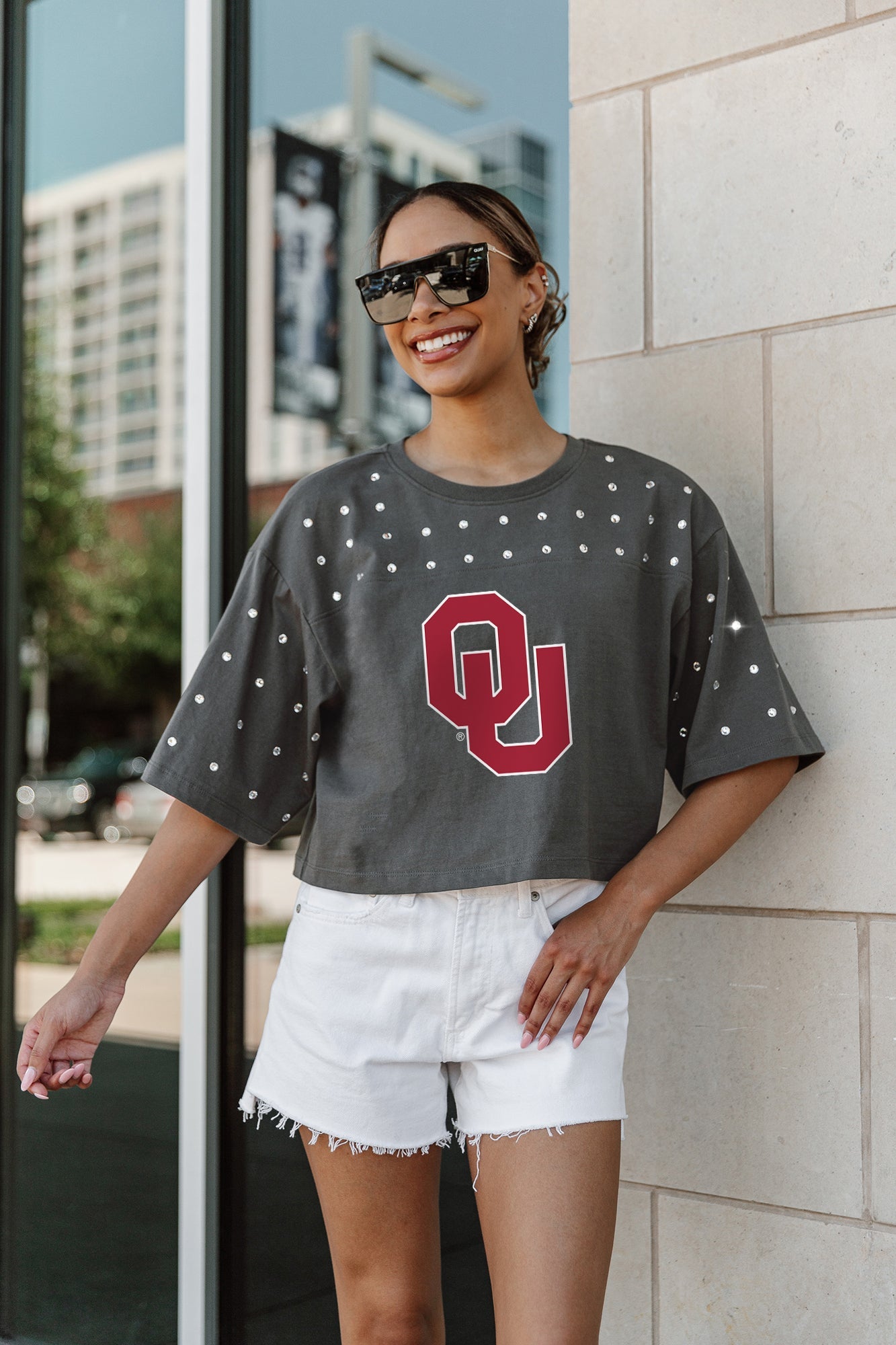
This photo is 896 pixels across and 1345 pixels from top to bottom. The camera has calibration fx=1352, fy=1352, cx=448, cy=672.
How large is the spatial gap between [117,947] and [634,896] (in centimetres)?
70

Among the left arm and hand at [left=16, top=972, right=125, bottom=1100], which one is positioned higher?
the left arm

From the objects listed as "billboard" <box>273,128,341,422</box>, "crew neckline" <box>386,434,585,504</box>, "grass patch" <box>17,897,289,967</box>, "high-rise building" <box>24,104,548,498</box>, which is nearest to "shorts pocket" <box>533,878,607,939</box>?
"crew neckline" <box>386,434,585,504</box>

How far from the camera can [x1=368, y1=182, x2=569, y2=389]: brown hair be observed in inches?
75.0

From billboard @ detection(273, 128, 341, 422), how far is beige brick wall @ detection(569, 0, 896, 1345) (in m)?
2.99

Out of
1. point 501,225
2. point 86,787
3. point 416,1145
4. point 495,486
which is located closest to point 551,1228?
point 416,1145

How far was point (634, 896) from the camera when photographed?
1.79 metres

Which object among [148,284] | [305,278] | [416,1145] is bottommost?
[416,1145]

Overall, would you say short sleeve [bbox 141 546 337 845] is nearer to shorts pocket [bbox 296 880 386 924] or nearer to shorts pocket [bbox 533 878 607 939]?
shorts pocket [bbox 296 880 386 924]

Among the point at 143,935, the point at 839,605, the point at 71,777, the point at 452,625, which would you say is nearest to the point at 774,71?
the point at 839,605

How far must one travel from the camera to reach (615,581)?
1832 mm

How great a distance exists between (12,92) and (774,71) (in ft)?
7.53

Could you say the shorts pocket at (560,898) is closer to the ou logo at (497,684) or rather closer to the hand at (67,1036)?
the ou logo at (497,684)

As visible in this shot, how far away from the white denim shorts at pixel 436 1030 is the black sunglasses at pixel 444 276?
2.63 feet

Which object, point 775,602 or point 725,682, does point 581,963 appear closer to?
point 725,682
